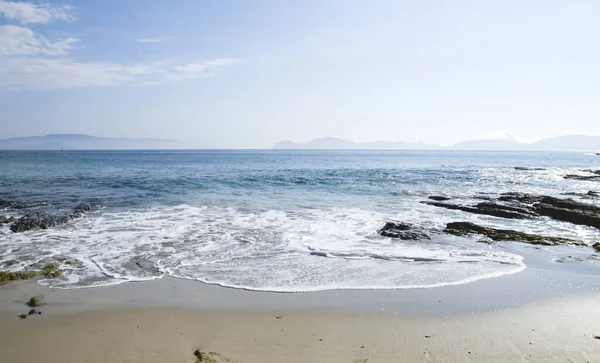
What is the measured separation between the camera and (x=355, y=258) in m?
9.18

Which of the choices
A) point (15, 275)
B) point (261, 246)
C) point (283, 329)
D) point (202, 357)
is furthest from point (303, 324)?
point (15, 275)

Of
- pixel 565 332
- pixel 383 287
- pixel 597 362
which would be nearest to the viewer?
pixel 597 362

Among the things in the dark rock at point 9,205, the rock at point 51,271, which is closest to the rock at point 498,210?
the rock at point 51,271

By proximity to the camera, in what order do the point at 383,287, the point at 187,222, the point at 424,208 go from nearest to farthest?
the point at 383,287 < the point at 187,222 < the point at 424,208

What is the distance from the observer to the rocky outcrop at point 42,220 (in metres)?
12.0

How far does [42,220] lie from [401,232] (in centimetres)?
1241

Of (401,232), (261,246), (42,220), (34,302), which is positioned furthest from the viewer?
(42,220)

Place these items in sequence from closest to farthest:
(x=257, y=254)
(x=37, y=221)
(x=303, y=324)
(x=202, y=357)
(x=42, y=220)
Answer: (x=202, y=357) → (x=303, y=324) → (x=257, y=254) → (x=37, y=221) → (x=42, y=220)

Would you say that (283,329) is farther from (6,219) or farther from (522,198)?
(522,198)

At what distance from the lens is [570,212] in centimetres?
1517

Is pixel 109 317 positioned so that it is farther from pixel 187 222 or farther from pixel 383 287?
pixel 187 222

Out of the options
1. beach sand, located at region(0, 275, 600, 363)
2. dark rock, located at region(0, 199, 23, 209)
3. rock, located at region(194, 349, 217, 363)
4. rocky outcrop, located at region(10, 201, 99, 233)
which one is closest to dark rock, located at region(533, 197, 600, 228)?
beach sand, located at region(0, 275, 600, 363)

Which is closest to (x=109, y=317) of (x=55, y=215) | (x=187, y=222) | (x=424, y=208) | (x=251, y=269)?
(x=251, y=269)

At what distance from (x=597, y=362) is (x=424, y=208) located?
13448mm
